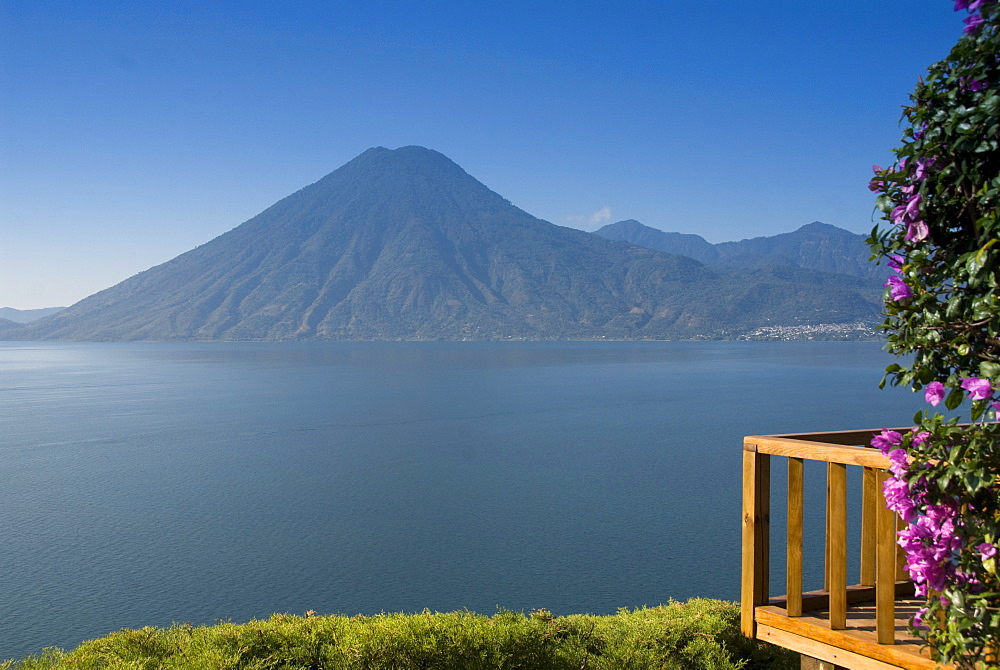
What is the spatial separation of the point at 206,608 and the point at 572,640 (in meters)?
11.4

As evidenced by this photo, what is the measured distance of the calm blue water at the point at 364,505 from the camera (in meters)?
15.5

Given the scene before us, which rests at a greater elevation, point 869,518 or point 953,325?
point 953,325

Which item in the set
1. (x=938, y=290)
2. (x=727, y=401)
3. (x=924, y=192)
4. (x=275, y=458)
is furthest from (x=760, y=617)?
(x=727, y=401)

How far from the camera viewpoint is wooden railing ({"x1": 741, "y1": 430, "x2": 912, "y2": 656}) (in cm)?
334

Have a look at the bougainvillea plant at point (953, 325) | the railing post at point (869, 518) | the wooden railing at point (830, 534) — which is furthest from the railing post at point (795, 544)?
the bougainvillea plant at point (953, 325)

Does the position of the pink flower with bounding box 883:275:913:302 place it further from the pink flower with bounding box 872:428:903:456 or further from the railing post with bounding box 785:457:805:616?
the railing post with bounding box 785:457:805:616

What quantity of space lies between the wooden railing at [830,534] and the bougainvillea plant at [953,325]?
19.0 inches

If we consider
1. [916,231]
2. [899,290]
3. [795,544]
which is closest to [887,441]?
[899,290]

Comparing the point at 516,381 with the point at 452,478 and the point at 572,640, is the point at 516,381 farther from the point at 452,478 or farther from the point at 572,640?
the point at 572,640

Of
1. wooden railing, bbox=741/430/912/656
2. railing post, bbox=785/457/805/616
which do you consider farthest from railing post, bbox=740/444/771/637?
railing post, bbox=785/457/805/616

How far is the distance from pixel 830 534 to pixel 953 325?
53.1 inches

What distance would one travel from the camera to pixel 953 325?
262cm

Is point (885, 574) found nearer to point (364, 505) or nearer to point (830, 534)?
point (830, 534)

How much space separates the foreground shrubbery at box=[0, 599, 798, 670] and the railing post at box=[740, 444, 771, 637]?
169 centimetres
